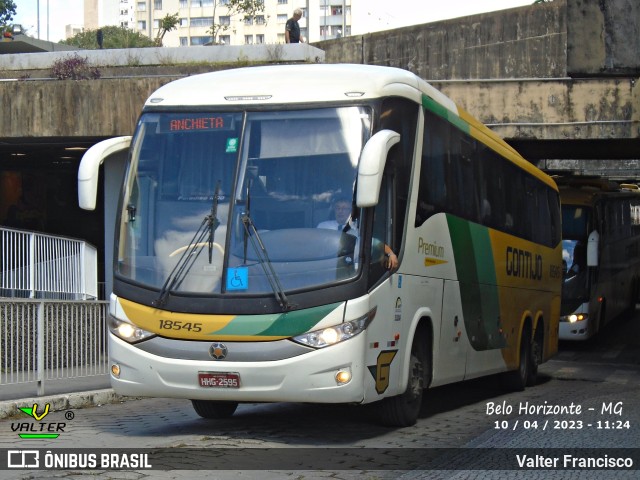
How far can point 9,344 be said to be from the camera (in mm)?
12742

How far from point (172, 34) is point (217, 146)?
160531 millimetres

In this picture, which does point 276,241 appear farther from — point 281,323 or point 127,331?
point 127,331

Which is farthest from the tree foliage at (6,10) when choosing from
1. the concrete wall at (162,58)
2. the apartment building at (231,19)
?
the concrete wall at (162,58)

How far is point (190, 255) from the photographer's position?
9570 millimetres

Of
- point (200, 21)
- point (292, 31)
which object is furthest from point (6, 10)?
point (292, 31)

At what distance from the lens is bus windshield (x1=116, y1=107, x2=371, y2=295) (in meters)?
9.44

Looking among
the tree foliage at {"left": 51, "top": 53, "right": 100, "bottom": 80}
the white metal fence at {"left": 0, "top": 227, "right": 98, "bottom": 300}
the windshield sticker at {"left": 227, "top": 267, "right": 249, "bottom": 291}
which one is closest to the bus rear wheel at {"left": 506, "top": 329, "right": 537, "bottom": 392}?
the white metal fence at {"left": 0, "top": 227, "right": 98, "bottom": 300}

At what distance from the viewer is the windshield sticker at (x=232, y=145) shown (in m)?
9.83

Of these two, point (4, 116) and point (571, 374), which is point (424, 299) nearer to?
point (571, 374)

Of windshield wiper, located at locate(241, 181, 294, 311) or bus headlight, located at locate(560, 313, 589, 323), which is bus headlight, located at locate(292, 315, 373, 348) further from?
bus headlight, located at locate(560, 313, 589, 323)

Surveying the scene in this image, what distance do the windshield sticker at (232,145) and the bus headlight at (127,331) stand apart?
69.3 inches

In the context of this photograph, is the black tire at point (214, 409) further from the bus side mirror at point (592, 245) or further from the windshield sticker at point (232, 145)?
the bus side mirror at point (592, 245)

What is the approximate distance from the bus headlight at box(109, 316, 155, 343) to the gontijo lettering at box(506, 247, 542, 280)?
705cm

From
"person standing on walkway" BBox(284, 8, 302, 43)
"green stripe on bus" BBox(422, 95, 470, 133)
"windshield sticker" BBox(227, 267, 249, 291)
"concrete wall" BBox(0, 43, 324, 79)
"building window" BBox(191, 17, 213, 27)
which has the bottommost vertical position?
"windshield sticker" BBox(227, 267, 249, 291)
